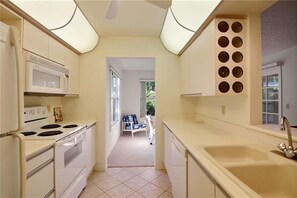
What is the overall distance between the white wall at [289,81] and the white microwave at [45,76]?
4534 millimetres

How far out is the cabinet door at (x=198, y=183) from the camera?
40.0 inches

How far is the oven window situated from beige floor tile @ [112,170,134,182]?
89cm

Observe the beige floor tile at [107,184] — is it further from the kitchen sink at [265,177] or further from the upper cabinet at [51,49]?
the kitchen sink at [265,177]

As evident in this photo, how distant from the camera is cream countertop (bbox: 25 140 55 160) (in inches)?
52.1

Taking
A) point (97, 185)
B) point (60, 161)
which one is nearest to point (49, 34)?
point (60, 161)

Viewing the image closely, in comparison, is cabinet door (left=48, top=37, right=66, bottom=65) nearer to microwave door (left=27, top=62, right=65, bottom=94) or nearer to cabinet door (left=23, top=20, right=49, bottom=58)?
cabinet door (left=23, top=20, right=49, bottom=58)

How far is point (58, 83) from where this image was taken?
2340mm

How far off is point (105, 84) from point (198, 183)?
97.7 inches

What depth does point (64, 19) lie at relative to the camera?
Result: 7.23 ft

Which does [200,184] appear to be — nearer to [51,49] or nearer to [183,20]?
[183,20]

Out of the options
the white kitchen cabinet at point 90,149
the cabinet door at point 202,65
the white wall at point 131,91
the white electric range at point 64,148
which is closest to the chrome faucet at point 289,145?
the cabinet door at point 202,65

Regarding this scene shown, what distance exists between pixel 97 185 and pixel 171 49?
8.08 feet

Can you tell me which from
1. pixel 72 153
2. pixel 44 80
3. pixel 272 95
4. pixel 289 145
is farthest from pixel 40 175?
pixel 272 95

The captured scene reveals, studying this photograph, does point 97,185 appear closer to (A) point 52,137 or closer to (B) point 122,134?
(A) point 52,137
